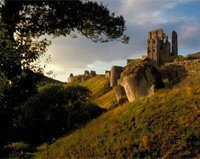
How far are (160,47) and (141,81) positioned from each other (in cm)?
13358

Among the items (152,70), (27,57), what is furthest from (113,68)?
(27,57)

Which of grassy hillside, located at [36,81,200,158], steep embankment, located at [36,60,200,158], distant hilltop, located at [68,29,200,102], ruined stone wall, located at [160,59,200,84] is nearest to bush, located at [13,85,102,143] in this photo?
distant hilltop, located at [68,29,200,102]

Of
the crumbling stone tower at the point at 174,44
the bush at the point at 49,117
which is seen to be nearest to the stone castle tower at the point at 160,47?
the crumbling stone tower at the point at 174,44

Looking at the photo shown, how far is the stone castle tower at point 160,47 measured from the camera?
167m

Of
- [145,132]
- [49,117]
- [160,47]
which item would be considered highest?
[160,47]

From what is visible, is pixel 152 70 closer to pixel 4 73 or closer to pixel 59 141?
pixel 59 141

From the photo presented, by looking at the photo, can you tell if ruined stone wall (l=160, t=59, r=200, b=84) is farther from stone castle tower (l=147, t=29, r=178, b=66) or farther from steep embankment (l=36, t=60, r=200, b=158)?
stone castle tower (l=147, t=29, r=178, b=66)

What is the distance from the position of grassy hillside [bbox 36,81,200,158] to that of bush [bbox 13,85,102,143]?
6.96m

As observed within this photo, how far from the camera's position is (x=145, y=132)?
26.9 m

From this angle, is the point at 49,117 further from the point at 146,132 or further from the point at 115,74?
the point at 115,74

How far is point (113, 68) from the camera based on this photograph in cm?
16050

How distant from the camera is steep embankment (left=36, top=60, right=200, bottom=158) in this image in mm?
24598

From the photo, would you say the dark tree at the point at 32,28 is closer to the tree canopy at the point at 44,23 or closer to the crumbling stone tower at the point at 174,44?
the tree canopy at the point at 44,23

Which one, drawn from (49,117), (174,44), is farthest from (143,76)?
(174,44)
